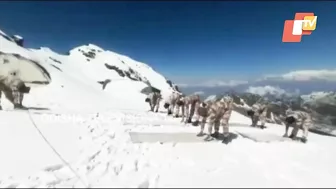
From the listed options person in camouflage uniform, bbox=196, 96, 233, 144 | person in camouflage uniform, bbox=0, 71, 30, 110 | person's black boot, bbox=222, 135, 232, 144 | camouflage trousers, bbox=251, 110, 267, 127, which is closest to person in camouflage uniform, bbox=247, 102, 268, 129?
camouflage trousers, bbox=251, 110, 267, 127

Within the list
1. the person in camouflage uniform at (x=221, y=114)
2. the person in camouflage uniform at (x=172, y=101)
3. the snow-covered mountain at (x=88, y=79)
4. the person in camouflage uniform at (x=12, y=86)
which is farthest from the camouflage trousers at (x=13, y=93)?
the person in camouflage uniform at (x=221, y=114)

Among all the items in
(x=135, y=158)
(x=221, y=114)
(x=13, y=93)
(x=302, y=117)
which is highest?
(x=302, y=117)

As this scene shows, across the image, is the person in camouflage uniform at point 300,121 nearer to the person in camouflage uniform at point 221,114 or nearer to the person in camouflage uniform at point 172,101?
the person in camouflage uniform at point 221,114

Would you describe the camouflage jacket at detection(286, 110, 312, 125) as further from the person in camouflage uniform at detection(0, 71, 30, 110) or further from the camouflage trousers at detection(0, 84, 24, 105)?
the camouflage trousers at detection(0, 84, 24, 105)

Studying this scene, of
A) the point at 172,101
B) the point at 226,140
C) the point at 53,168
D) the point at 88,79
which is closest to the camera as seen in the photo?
the point at 53,168

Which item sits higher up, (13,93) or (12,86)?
(12,86)

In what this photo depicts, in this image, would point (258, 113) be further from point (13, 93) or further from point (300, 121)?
point (13, 93)

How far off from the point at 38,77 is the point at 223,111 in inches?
930

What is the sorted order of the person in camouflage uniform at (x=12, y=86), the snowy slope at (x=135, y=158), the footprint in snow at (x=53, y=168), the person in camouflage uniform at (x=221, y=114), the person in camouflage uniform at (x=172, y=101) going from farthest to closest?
1. the person in camouflage uniform at (x=172, y=101)
2. the person in camouflage uniform at (x=12, y=86)
3. the person in camouflage uniform at (x=221, y=114)
4. the footprint in snow at (x=53, y=168)
5. the snowy slope at (x=135, y=158)

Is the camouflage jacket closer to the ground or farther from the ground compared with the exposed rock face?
closer to the ground

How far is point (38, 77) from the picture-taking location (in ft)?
101

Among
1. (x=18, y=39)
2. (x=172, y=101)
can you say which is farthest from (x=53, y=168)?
(x=18, y=39)

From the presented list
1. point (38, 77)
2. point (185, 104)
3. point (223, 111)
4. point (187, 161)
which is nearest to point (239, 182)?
point (187, 161)

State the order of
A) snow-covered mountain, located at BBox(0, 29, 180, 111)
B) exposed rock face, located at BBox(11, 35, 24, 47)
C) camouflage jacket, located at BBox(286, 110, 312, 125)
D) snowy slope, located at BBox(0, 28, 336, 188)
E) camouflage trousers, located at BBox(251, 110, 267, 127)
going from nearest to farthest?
snowy slope, located at BBox(0, 28, 336, 188) → camouflage jacket, located at BBox(286, 110, 312, 125) → camouflage trousers, located at BBox(251, 110, 267, 127) → snow-covered mountain, located at BBox(0, 29, 180, 111) → exposed rock face, located at BBox(11, 35, 24, 47)
